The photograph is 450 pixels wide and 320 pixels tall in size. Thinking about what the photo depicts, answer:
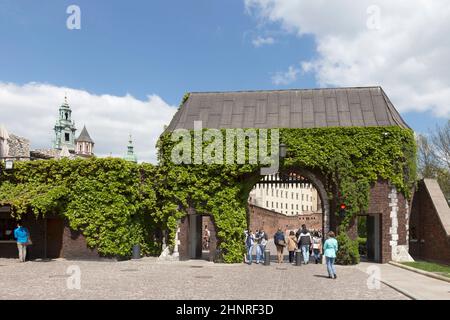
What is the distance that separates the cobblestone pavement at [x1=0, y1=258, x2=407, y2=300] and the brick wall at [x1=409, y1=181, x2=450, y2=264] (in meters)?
4.55

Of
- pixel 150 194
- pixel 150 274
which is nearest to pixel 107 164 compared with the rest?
pixel 150 194

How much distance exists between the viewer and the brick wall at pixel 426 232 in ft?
62.2

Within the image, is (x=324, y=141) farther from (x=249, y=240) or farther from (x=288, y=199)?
(x=288, y=199)

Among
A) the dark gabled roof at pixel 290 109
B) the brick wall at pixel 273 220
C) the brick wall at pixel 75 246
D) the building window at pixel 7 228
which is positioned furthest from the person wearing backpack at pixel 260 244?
the brick wall at pixel 273 220

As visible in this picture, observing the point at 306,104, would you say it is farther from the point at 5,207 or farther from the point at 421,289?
the point at 5,207

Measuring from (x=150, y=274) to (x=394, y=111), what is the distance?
556 inches

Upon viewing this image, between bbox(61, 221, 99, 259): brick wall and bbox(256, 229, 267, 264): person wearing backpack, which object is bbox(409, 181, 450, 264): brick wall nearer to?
bbox(256, 229, 267, 264): person wearing backpack

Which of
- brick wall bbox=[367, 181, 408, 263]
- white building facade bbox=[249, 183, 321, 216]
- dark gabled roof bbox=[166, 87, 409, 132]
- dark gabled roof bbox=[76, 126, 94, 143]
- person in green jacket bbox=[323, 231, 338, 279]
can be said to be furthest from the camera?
dark gabled roof bbox=[76, 126, 94, 143]

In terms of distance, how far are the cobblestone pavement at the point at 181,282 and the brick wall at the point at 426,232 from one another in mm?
4545

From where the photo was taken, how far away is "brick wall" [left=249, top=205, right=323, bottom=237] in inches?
1972

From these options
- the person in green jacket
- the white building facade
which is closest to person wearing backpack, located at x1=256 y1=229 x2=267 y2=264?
the person in green jacket

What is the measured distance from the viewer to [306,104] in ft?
73.8

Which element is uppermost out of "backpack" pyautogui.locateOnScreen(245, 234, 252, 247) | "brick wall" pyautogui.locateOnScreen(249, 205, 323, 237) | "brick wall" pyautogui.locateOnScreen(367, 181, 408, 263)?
"brick wall" pyautogui.locateOnScreen(367, 181, 408, 263)

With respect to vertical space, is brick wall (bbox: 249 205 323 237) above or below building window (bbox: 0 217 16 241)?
below
